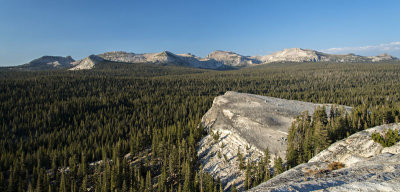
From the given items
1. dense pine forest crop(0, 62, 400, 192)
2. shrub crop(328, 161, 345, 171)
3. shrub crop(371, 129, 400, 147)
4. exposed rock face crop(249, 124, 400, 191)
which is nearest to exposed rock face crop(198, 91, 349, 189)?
dense pine forest crop(0, 62, 400, 192)

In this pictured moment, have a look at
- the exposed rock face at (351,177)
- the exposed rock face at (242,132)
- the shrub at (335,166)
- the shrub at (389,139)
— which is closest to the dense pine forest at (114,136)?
the exposed rock face at (242,132)

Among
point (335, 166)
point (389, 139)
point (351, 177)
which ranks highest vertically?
point (389, 139)

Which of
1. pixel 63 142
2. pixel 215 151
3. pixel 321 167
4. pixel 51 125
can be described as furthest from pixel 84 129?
pixel 321 167

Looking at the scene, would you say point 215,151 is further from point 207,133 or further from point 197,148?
point 207,133

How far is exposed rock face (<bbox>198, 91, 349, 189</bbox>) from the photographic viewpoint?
5806 centimetres

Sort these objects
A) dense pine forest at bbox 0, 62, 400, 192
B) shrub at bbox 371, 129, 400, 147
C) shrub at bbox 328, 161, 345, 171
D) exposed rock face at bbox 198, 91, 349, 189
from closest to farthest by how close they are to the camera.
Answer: shrub at bbox 328, 161, 345, 171 → shrub at bbox 371, 129, 400, 147 → dense pine forest at bbox 0, 62, 400, 192 → exposed rock face at bbox 198, 91, 349, 189

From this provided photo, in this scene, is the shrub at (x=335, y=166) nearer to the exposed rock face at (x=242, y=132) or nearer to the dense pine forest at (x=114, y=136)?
the dense pine forest at (x=114, y=136)

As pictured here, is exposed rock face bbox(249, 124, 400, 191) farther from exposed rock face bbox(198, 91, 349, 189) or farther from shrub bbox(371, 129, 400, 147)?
exposed rock face bbox(198, 91, 349, 189)

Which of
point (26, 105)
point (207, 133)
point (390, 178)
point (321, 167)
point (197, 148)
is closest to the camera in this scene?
A: point (390, 178)

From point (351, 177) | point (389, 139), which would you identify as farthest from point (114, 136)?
point (389, 139)

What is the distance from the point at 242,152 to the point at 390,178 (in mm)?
44062

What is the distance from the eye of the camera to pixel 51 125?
124062 millimetres

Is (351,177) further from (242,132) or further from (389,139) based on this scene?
(242,132)

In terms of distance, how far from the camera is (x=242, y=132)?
217ft
